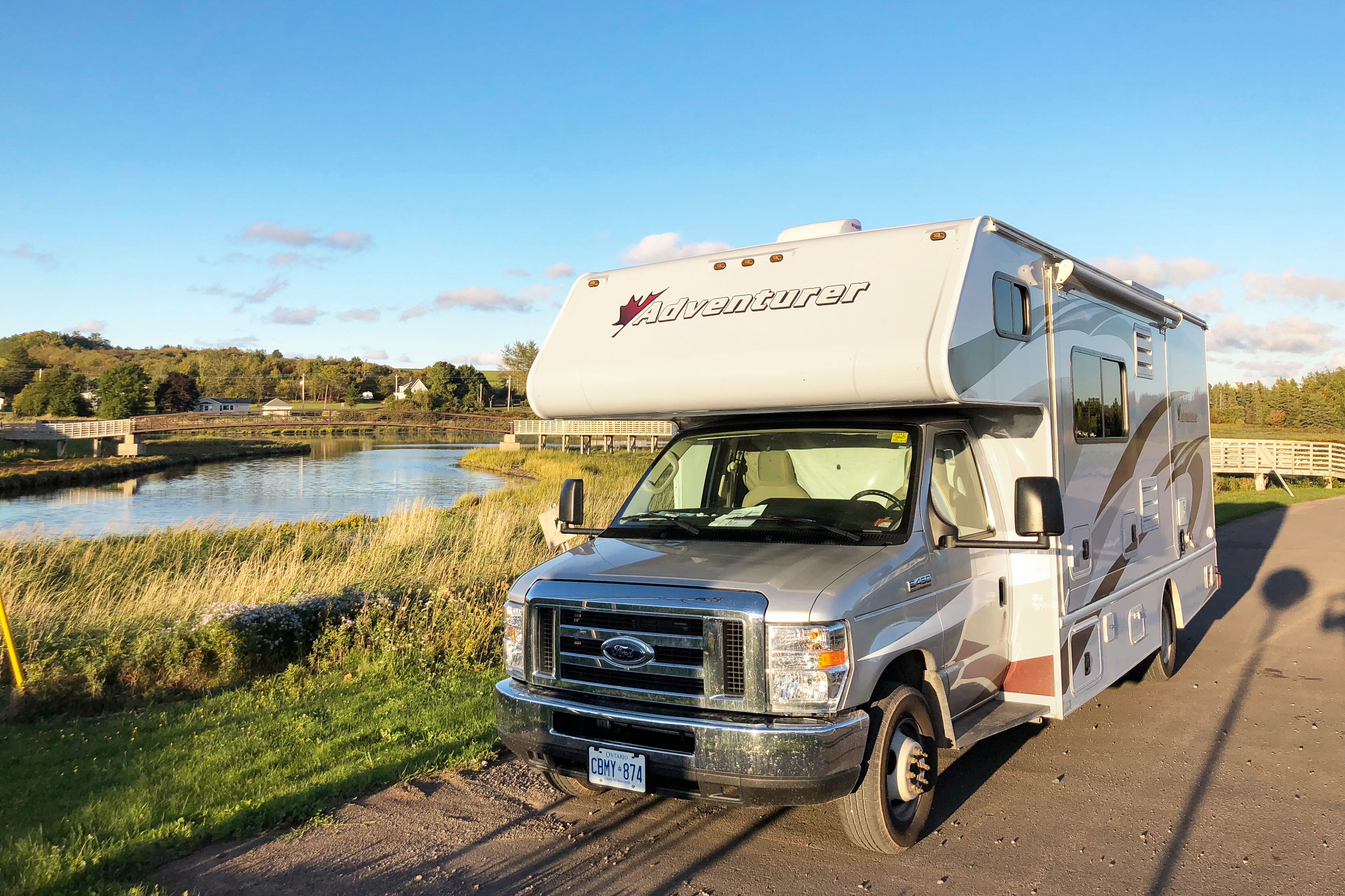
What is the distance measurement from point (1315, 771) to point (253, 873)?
19.5 feet

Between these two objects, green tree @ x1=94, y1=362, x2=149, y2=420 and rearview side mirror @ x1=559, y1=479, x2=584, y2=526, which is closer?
rearview side mirror @ x1=559, y1=479, x2=584, y2=526

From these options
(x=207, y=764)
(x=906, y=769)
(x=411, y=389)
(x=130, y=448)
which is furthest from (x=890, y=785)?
(x=411, y=389)

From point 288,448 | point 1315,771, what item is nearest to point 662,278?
point 1315,771

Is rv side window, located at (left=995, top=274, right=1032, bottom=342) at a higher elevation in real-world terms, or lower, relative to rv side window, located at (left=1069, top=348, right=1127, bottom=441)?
higher

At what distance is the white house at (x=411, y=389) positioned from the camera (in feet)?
505

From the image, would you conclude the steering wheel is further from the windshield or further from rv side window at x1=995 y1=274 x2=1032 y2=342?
rv side window at x1=995 y1=274 x2=1032 y2=342

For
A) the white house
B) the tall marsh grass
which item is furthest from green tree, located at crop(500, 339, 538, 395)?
the tall marsh grass

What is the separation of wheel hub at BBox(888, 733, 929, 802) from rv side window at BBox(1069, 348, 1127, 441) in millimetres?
2526

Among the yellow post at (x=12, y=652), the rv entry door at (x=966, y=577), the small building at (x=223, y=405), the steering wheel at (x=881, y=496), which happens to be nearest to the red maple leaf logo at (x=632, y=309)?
the steering wheel at (x=881, y=496)

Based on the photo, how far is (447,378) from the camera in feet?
458

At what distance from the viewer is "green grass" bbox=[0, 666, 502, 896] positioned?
Answer: 4488mm

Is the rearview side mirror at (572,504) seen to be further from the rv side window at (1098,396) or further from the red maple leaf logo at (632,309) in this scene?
the rv side window at (1098,396)

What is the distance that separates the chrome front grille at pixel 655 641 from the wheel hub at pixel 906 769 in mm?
896

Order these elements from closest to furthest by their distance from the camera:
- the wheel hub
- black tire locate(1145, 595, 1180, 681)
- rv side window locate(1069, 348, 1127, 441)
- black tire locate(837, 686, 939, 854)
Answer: black tire locate(837, 686, 939, 854) < the wheel hub < rv side window locate(1069, 348, 1127, 441) < black tire locate(1145, 595, 1180, 681)
